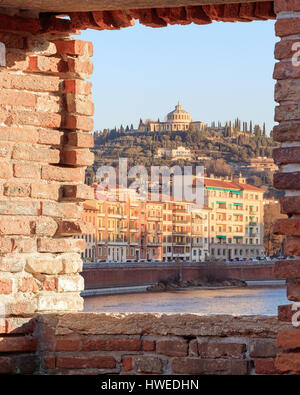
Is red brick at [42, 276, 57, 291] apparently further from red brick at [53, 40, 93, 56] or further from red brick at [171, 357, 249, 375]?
red brick at [53, 40, 93, 56]

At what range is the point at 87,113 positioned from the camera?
370 centimetres

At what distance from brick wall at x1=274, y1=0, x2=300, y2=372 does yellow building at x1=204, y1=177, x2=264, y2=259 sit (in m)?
65.4

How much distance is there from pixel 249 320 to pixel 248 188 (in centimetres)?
6818

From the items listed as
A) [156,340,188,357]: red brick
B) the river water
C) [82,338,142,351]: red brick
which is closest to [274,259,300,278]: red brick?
[156,340,188,357]: red brick

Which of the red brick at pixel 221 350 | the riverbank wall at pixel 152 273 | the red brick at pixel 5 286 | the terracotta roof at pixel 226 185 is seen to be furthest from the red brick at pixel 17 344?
the terracotta roof at pixel 226 185

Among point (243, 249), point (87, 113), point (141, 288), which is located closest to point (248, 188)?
point (243, 249)

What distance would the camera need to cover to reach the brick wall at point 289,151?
286 cm

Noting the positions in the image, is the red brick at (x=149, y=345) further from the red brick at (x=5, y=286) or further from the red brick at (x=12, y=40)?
the red brick at (x=12, y=40)

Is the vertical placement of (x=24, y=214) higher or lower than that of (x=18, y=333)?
higher

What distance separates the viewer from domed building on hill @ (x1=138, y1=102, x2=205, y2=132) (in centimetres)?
9988

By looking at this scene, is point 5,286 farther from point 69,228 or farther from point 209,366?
point 209,366

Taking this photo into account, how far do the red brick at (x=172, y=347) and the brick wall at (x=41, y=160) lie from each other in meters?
0.41
